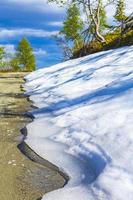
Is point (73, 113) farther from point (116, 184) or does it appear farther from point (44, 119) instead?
point (116, 184)

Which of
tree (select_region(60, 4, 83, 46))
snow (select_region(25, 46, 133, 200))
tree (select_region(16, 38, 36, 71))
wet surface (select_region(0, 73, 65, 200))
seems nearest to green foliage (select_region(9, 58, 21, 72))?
tree (select_region(16, 38, 36, 71))

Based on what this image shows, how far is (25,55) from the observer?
10944 centimetres

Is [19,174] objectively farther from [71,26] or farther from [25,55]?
[25,55]

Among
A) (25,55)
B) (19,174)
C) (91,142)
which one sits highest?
(91,142)

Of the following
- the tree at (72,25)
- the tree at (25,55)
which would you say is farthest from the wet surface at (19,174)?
the tree at (25,55)

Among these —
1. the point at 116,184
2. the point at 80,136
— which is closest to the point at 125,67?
the point at 80,136

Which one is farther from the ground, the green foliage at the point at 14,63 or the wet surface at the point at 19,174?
the wet surface at the point at 19,174

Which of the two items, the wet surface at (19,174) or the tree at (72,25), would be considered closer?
the wet surface at (19,174)

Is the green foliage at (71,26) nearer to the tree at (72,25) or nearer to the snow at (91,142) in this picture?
the tree at (72,25)

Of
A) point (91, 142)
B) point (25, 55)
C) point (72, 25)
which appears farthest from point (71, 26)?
point (91, 142)

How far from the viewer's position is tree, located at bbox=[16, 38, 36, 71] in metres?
109

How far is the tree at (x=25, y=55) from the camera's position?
109 m

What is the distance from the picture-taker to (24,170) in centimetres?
728

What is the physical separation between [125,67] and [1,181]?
10173 mm
